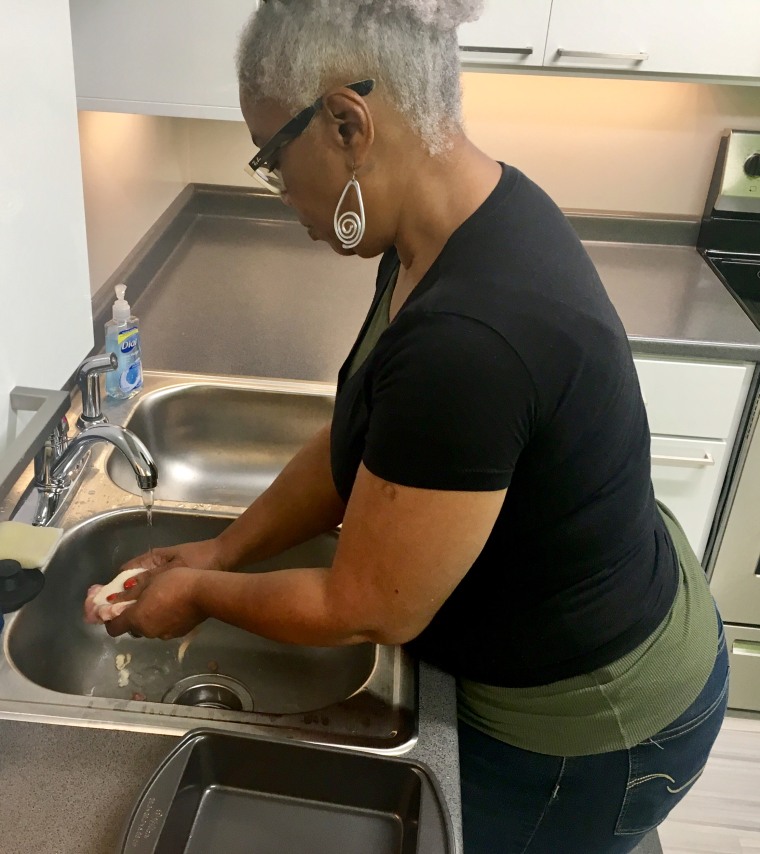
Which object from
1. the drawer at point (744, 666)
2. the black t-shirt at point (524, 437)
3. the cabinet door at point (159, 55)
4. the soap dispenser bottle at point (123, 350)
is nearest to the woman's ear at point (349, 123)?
the black t-shirt at point (524, 437)

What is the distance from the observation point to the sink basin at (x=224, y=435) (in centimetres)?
152

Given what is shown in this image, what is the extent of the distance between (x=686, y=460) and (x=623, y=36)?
2.87 ft

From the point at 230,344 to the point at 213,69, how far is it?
1.69 ft

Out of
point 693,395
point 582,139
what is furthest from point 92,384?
point 582,139

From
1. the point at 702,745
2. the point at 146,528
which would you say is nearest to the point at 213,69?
the point at 146,528

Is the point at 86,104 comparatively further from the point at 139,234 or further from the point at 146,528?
the point at 146,528

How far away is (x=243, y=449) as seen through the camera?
1.59 meters

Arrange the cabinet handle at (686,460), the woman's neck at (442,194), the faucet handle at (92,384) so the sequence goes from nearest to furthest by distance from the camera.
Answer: the woman's neck at (442,194)
the faucet handle at (92,384)
the cabinet handle at (686,460)

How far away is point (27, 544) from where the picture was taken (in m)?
0.89

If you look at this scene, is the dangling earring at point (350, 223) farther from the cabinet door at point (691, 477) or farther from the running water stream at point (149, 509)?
the cabinet door at point (691, 477)

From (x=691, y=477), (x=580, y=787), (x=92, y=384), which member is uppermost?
(x=92, y=384)

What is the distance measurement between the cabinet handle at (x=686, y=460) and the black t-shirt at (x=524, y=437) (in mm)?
793

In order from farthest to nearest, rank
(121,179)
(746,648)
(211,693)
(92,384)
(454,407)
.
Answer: (746,648) < (121,179) < (92,384) < (211,693) < (454,407)

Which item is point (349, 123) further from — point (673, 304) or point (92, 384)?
point (673, 304)
